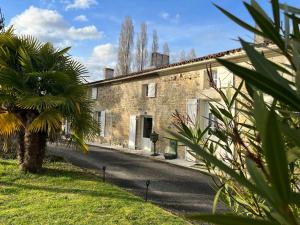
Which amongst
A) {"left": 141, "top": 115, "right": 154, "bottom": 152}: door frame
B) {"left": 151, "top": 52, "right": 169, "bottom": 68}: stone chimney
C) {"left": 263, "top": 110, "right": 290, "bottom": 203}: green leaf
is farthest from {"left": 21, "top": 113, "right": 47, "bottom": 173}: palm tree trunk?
{"left": 151, "top": 52, "right": 169, "bottom": 68}: stone chimney

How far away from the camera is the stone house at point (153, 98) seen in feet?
46.7

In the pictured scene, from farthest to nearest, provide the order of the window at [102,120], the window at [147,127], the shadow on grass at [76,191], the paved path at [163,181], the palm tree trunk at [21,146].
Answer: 1. the window at [102,120]
2. the window at [147,127]
3. the palm tree trunk at [21,146]
4. the paved path at [163,181]
5. the shadow on grass at [76,191]

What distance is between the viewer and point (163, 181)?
9.72 metres

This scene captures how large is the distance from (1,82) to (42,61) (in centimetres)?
134

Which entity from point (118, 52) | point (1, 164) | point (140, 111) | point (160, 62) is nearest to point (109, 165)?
point (1, 164)

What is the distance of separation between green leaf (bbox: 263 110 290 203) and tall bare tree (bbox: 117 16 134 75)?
33.6 meters

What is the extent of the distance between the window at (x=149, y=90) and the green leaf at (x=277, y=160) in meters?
16.9

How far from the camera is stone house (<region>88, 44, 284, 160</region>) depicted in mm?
14227

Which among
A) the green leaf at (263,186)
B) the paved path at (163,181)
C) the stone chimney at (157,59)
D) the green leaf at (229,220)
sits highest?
the stone chimney at (157,59)

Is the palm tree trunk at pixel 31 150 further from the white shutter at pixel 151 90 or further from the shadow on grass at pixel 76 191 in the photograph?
the white shutter at pixel 151 90

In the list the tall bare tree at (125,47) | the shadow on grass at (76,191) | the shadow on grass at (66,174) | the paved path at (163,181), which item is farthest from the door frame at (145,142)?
the tall bare tree at (125,47)

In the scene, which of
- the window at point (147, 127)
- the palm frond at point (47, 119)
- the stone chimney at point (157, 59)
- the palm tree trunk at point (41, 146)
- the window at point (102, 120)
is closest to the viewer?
the palm frond at point (47, 119)

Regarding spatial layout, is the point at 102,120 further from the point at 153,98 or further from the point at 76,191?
the point at 76,191

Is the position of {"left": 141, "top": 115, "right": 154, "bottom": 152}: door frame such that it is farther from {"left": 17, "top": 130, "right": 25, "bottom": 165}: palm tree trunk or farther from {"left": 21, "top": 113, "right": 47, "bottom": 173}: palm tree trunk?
{"left": 21, "top": 113, "right": 47, "bottom": 173}: palm tree trunk
